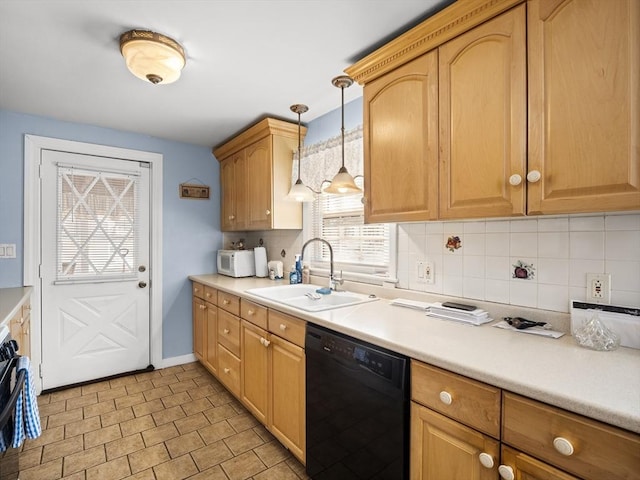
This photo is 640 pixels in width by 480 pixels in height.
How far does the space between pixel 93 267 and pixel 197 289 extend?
0.91 meters

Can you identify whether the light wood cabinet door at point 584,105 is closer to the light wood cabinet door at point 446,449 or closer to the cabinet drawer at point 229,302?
the light wood cabinet door at point 446,449

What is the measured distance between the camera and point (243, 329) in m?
2.35

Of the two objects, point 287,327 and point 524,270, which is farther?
point 287,327

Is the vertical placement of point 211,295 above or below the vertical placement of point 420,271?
below

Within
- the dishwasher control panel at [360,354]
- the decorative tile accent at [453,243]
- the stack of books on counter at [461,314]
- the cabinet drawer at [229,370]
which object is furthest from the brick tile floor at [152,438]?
the decorative tile accent at [453,243]

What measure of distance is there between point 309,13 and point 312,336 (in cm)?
149

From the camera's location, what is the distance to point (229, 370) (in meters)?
2.59

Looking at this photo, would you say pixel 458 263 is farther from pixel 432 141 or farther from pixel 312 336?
pixel 312 336

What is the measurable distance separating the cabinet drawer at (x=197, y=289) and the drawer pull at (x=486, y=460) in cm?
271

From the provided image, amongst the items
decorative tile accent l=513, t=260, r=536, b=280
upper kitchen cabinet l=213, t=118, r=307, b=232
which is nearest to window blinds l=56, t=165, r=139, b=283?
upper kitchen cabinet l=213, t=118, r=307, b=232

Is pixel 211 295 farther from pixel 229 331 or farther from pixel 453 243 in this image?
pixel 453 243

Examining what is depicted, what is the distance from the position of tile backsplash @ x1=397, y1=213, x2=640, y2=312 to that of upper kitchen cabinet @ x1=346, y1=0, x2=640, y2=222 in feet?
1.09

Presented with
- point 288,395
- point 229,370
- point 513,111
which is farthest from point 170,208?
point 513,111

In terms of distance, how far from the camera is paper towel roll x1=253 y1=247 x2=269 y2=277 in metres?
3.24
